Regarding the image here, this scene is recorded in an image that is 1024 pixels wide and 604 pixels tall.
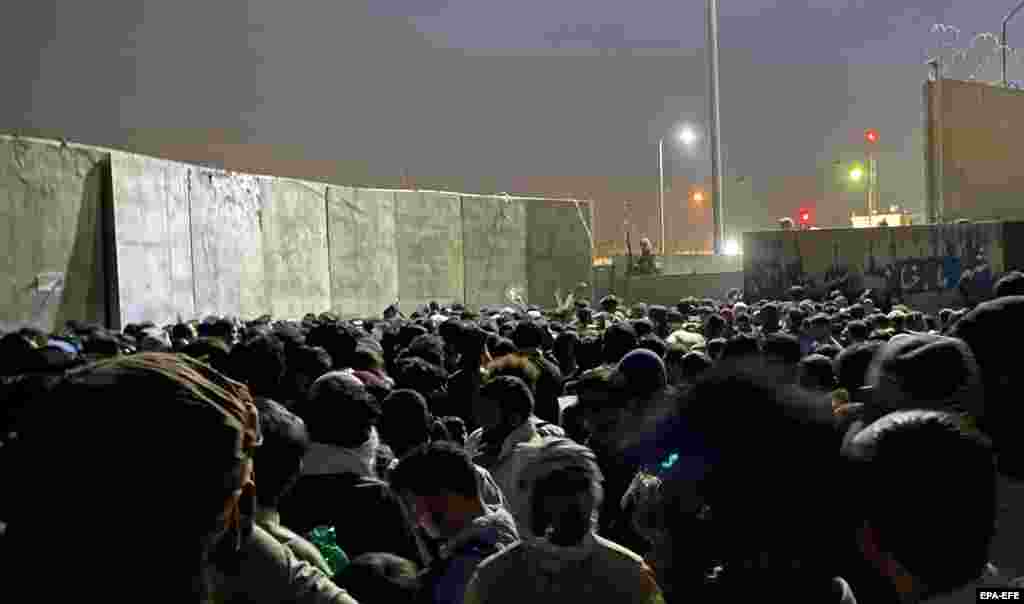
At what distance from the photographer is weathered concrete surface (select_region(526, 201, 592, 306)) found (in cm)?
2562

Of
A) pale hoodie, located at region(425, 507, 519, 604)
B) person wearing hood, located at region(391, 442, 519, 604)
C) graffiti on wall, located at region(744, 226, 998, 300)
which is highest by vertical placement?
graffiti on wall, located at region(744, 226, 998, 300)

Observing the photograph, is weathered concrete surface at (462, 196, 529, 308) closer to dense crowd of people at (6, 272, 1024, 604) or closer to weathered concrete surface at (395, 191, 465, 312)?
weathered concrete surface at (395, 191, 465, 312)

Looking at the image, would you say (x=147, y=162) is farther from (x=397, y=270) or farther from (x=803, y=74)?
(x=803, y=74)

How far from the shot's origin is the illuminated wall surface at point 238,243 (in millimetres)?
12586

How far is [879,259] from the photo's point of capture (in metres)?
19.8

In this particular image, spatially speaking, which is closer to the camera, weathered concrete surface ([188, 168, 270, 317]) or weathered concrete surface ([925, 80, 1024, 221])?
weathered concrete surface ([188, 168, 270, 317])

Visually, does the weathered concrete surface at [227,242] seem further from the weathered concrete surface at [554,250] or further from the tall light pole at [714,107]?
the tall light pole at [714,107]

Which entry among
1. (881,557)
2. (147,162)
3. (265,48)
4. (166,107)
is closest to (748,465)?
(881,557)

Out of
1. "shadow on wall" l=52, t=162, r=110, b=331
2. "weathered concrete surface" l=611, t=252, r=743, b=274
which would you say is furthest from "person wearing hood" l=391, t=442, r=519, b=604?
"weathered concrete surface" l=611, t=252, r=743, b=274

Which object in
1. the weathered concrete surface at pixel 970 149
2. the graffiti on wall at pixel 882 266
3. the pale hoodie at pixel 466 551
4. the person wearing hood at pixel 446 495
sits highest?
the weathered concrete surface at pixel 970 149

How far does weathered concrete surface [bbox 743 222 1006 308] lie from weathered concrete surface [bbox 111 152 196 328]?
39.7 ft

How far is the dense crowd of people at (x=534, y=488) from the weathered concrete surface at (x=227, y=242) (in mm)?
11811

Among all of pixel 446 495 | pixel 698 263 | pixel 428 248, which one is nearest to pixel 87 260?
pixel 428 248

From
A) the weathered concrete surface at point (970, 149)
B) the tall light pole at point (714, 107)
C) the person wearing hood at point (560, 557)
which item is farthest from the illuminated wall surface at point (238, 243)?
the person wearing hood at point (560, 557)
